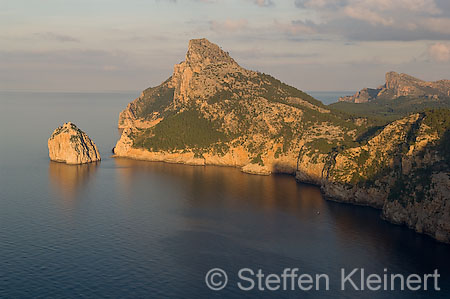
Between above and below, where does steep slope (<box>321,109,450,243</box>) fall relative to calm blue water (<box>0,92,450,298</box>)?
above

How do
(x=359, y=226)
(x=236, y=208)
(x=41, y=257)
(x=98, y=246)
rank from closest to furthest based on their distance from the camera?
(x=41, y=257)
(x=98, y=246)
(x=359, y=226)
(x=236, y=208)

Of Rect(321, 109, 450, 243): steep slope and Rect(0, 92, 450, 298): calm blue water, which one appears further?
Rect(321, 109, 450, 243): steep slope

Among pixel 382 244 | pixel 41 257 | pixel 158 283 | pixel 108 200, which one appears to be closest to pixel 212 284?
pixel 158 283

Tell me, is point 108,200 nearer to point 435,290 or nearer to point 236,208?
point 236,208

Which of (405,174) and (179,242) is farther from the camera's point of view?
(405,174)

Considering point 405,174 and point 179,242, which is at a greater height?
point 405,174

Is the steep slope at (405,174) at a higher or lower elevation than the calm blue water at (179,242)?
higher

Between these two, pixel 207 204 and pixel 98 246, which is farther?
pixel 207 204

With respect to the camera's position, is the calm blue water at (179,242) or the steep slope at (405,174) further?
the steep slope at (405,174)
